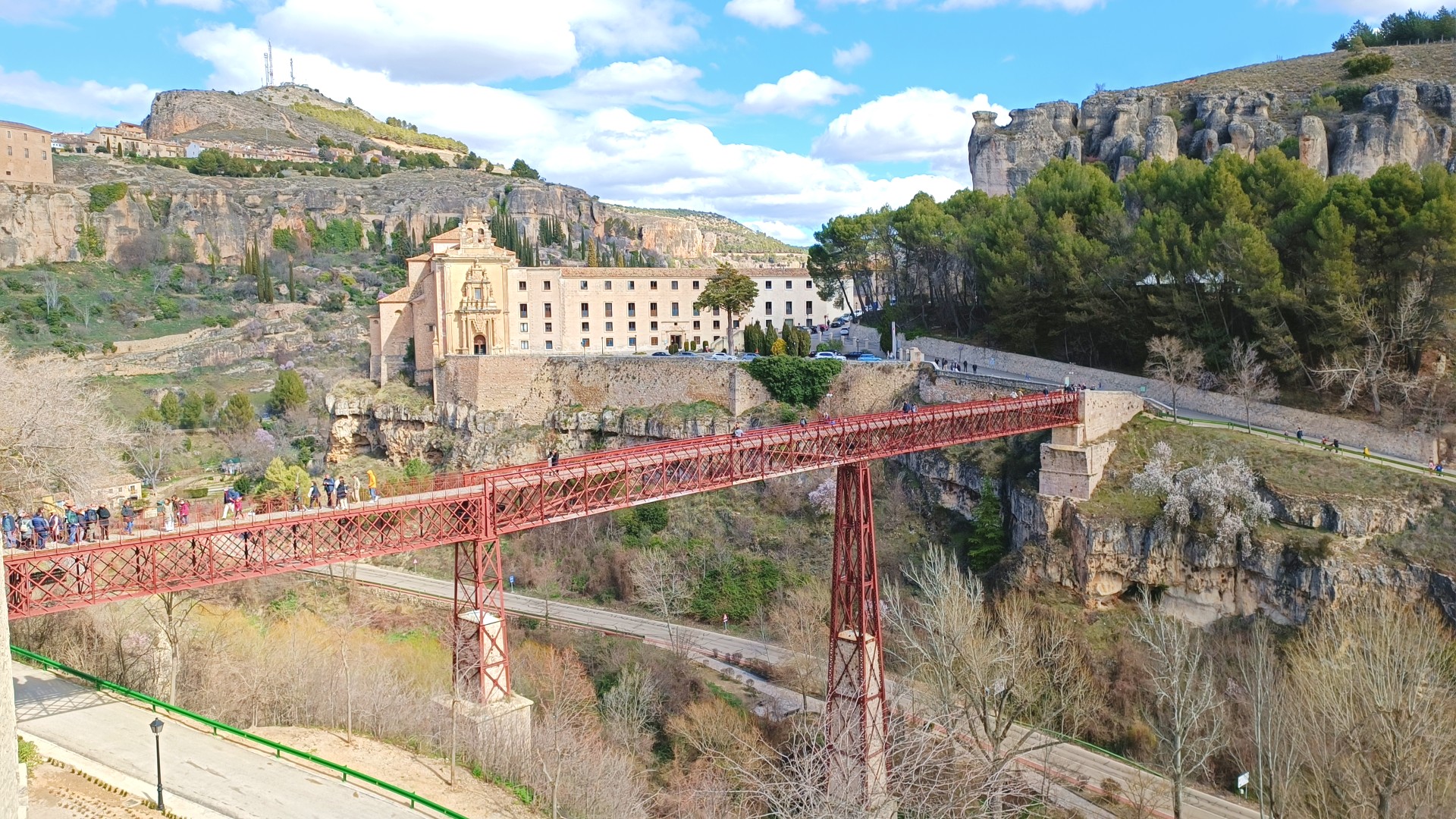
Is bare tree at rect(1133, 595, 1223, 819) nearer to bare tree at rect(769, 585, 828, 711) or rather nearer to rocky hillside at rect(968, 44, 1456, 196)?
bare tree at rect(769, 585, 828, 711)

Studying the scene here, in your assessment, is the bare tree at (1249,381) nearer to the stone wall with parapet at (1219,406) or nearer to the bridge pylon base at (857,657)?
the stone wall with parapet at (1219,406)

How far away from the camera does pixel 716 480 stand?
22641mm

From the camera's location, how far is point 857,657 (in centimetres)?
2242

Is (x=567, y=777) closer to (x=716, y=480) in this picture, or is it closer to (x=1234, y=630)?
(x=716, y=480)


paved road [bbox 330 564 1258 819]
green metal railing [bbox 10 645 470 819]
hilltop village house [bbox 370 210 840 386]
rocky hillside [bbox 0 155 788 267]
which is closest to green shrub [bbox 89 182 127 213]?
rocky hillside [bbox 0 155 788 267]

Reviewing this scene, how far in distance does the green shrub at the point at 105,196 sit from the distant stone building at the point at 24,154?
152 inches

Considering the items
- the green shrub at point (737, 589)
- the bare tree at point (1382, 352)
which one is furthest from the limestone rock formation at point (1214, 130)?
the green shrub at point (737, 589)

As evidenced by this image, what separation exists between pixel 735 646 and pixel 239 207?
77.5 meters

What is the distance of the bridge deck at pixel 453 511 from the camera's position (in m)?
16.2

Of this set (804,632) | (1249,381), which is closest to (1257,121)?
(1249,381)

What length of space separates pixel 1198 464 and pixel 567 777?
69.8 feet

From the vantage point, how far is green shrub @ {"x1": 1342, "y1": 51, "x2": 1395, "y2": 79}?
60.8 meters

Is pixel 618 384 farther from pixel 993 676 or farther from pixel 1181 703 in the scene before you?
pixel 1181 703

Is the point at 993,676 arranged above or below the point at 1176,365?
below
